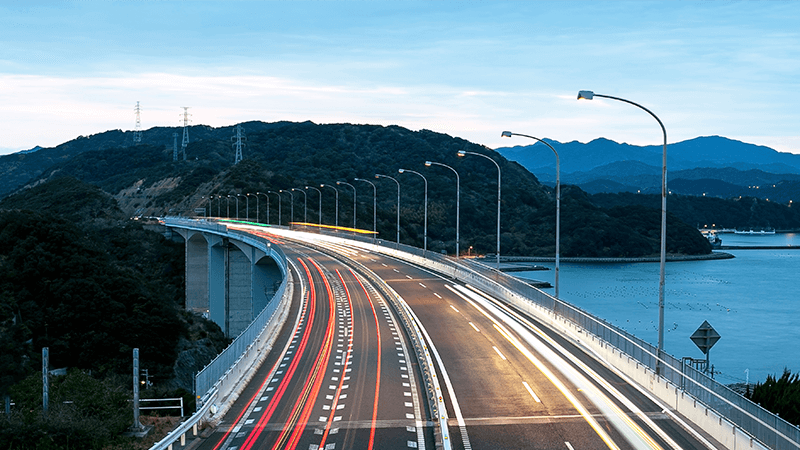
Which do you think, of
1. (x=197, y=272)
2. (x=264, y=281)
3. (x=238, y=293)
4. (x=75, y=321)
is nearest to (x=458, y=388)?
(x=75, y=321)

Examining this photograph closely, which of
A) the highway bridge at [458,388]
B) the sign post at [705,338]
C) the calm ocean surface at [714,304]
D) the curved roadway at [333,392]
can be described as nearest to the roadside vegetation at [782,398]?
the sign post at [705,338]

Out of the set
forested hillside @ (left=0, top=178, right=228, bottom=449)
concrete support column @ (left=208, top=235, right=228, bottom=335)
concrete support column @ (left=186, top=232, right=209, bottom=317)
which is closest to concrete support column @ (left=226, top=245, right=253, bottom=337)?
concrete support column @ (left=208, top=235, right=228, bottom=335)

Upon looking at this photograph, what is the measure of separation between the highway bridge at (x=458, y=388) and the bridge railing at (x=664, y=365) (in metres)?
0.08

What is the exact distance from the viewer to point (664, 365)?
24.2 m

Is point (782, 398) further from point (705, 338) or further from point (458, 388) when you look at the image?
point (458, 388)

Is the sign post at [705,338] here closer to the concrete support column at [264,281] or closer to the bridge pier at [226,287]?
the concrete support column at [264,281]

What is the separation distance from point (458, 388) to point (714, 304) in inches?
4678

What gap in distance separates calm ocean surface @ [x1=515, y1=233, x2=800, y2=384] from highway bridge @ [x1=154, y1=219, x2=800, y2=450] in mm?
34984

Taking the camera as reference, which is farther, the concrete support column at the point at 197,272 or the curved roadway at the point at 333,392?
the concrete support column at the point at 197,272

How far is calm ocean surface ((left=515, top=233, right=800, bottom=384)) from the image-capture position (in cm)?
9425

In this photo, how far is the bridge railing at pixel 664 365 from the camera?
56.9 ft

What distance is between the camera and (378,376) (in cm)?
2811

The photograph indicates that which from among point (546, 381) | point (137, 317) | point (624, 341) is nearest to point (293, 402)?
point (546, 381)

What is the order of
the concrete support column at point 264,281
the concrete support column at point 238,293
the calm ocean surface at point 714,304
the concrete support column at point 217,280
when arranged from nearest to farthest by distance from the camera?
the calm ocean surface at point 714,304, the concrete support column at point 264,281, the concrete support column at point 238,293, the concrete support column at point 217,280
